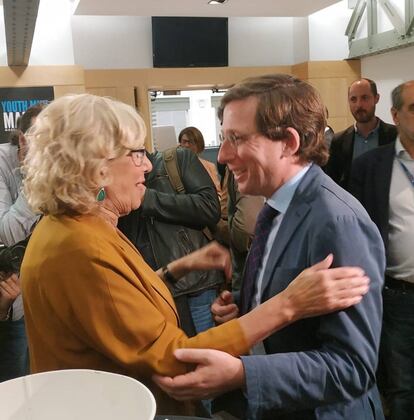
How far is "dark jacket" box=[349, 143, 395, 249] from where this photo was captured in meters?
2.32

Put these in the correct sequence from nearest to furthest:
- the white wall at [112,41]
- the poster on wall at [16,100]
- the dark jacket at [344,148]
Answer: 1. the dark jacket at [344,148]
2. the poster on wall at [16,100]
3. the white wall at [112,41]

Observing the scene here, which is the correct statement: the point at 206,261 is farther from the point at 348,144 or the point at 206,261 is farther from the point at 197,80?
the point at 197,80

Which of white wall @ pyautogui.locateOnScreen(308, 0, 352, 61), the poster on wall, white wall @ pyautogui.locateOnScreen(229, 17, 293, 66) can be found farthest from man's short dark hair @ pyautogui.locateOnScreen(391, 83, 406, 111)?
white wall @ pyautogui.locateOnScreen(229, 17, 293, 66)

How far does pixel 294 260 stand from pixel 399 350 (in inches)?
59.9

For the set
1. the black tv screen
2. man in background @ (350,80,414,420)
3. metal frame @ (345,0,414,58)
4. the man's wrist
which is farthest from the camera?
the black tv screen

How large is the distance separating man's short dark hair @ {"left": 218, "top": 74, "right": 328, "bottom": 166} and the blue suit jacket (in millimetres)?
161

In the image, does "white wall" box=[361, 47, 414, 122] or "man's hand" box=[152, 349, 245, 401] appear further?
"white wall" box=[361, 47, 414, 122]

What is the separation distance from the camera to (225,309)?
1411 mm

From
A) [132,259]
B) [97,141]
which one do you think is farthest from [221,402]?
[97,141]

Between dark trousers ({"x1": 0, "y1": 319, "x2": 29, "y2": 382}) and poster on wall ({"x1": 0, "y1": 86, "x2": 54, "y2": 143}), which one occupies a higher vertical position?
poster on wall ({"x1": 0, "y1": 86, "x2": 54, "y2": 143})

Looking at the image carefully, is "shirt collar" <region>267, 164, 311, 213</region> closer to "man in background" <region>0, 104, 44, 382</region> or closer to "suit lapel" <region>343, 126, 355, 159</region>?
"man in background" <region>0, 104, 44, 382</region>

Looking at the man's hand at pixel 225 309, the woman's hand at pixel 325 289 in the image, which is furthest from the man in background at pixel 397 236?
the woman's hand at pixel 325 289

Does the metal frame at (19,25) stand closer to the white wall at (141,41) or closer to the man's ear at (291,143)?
the white wall at (141,41)

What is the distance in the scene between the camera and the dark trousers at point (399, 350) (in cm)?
230
